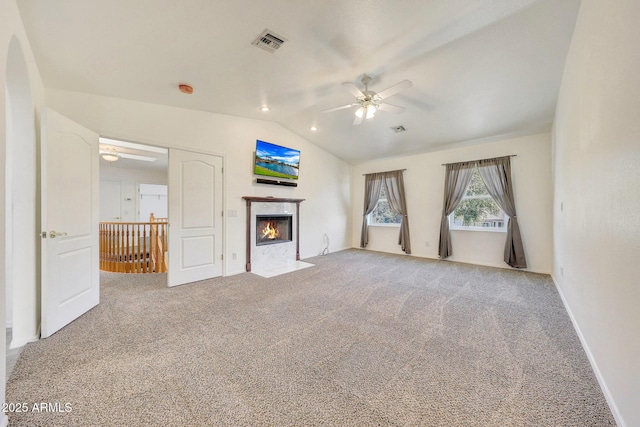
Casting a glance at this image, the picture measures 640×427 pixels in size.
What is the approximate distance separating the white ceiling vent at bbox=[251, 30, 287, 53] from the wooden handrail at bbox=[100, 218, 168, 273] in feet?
11.8

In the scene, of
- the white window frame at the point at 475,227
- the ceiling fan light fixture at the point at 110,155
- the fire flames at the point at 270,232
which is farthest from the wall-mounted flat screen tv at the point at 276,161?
the white window frame at the point at 475,227

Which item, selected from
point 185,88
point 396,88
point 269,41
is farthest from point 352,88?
point 185,88

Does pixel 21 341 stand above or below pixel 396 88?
below

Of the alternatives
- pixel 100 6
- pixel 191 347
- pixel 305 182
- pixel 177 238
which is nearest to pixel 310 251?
pixel 305 182

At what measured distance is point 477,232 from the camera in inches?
198

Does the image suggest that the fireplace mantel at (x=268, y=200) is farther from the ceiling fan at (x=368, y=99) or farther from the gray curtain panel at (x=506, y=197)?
the gray curtain panel at (x=506, y=197)

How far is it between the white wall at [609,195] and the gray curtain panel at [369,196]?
422 centimetres

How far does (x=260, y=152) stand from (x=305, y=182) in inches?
55.2

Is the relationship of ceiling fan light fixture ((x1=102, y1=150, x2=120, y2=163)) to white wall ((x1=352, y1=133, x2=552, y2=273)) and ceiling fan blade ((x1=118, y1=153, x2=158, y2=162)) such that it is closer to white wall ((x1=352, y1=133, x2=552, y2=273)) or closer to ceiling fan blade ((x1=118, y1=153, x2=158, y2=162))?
ceiling fan blade ((x1=118, y1=153, x2=158, y2=162))

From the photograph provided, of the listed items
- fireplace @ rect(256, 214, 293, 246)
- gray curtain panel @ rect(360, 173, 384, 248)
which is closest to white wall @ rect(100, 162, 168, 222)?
fireplace @ rect(256, 214, 293, 246)

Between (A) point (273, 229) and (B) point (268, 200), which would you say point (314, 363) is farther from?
(A) point (273, 229)

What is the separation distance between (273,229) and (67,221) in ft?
10.1

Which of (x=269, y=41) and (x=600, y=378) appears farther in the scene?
(x=269, y=41)

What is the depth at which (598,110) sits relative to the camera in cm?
170
